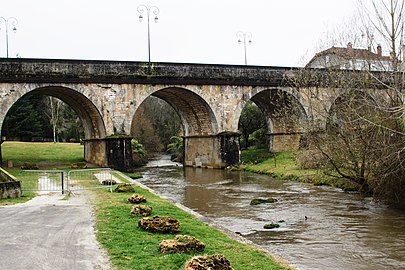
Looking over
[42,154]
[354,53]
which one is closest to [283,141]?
[42,154]

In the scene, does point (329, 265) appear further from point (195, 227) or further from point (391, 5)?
point (391, 5)

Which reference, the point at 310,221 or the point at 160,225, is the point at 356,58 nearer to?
the point at 310,221

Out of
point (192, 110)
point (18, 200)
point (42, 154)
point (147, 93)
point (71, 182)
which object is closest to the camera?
point (18, 200)

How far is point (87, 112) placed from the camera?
32562mm

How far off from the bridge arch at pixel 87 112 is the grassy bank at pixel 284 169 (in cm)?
992

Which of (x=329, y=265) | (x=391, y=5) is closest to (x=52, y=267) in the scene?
(x=329, y=265)

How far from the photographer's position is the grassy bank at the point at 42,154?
33.1m

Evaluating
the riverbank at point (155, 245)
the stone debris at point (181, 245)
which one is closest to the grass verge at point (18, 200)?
the riverbank at point (155, 245)

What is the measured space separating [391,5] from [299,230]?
24.4ft

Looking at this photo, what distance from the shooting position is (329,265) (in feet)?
29.1

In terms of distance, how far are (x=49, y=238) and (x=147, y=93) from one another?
23.0 metres

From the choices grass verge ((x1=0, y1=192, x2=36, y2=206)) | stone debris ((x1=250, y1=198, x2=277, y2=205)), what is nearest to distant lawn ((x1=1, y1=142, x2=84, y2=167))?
grass verge ((x1=0, y1=192, x2=36, y2=206))

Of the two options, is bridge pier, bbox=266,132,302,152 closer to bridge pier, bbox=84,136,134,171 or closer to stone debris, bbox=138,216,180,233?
bridge pier, bbox=84,136,134,171

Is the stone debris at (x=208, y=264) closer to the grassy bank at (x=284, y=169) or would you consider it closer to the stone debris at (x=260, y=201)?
the stone debris at (x=260, y=201)
